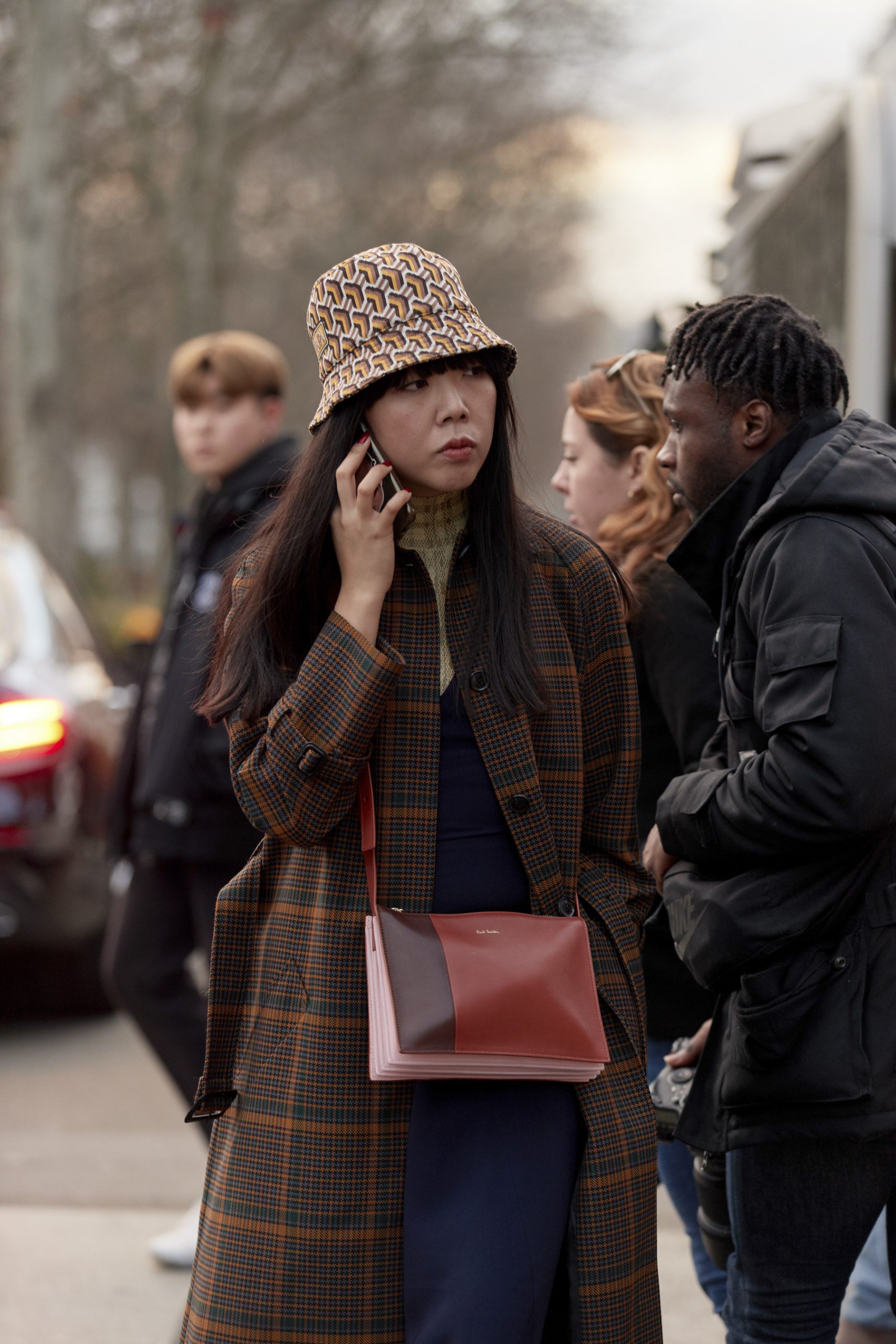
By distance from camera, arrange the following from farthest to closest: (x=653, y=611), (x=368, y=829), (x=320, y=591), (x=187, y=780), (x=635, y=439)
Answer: (x=187, y=780), (x=635, y=439), (x=653, y=611), (x=320, y=591), (x=368, y=829)

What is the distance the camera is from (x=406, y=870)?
2.15 metres

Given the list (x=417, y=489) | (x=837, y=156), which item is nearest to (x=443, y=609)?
(x=417, y=489)

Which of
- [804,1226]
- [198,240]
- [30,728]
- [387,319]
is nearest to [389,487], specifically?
[387,319]

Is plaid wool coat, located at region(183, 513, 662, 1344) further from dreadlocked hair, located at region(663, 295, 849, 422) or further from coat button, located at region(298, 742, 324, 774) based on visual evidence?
dreadlocked hair, located at region(663, 295, 849, 422)

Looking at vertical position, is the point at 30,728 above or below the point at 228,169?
above

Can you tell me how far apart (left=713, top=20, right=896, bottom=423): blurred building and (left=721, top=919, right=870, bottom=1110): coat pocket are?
9.61 ft

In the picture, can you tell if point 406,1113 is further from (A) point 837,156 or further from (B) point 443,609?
(A) point 837,156

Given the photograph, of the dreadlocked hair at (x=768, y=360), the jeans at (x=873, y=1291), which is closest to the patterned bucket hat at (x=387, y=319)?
the dreadlocked hair at (x=768, y=360)

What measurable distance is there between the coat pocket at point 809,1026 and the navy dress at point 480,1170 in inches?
10.9

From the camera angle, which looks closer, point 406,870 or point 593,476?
point 406,870

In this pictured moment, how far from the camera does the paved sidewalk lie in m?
3.74

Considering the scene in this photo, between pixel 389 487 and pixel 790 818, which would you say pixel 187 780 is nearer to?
pixel 389 487

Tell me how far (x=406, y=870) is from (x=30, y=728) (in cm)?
389

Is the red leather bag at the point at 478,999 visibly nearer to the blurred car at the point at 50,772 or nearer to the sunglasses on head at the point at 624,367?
the sunglasses on head at the point at 624,367
